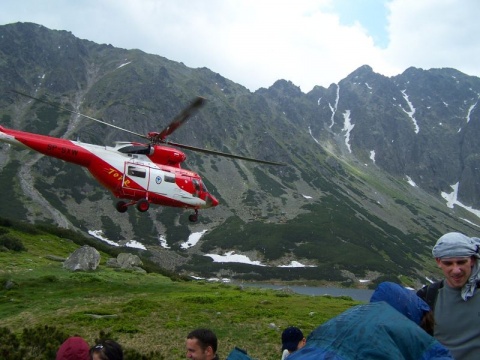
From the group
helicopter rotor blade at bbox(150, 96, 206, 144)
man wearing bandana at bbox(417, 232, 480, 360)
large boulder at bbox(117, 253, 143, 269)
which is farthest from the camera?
large boulder at bbox(117, 253, 143, 269)

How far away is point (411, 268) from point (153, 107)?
109 meters

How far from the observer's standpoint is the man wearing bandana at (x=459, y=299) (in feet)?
12.0

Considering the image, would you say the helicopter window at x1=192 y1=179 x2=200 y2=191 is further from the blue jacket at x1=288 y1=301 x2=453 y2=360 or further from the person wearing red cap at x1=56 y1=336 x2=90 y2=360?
the blue jacket at x1=288 y1=301 x2=453 y2=360

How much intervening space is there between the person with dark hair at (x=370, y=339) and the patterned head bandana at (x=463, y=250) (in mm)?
1606

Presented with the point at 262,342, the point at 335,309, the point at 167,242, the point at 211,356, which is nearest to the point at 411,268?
the point at 167,242

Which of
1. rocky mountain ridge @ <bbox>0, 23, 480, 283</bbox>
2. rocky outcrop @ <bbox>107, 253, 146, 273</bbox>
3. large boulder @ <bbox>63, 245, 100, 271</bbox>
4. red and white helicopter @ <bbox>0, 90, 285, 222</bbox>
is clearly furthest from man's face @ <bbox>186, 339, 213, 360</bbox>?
rocky mountain ridge @ <bbox>0, 23, 480, 283</bbox>

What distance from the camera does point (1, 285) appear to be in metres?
18.2

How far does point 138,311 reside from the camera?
50.9 feet

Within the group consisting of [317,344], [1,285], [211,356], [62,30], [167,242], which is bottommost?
[167,242]

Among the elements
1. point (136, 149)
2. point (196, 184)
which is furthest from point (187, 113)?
point (196, 184)

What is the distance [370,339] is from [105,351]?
2.91 meters

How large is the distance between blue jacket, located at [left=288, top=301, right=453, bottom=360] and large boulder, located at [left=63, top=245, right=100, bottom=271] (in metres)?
24.5

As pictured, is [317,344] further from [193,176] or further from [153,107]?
[153,107]

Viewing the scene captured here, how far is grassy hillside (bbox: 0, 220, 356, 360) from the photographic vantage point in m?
12.8
